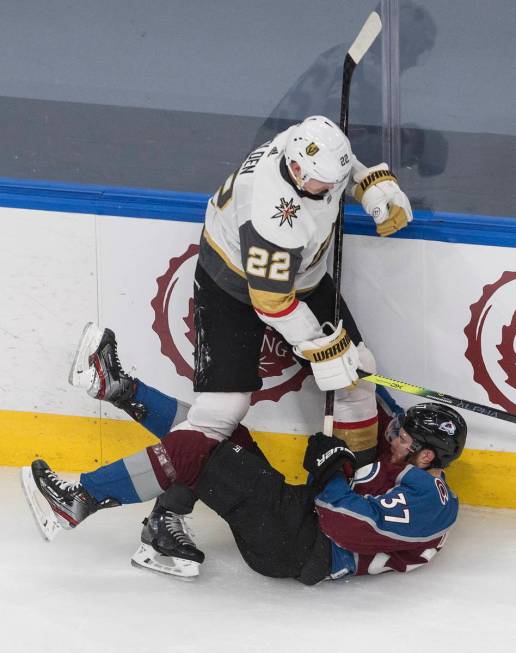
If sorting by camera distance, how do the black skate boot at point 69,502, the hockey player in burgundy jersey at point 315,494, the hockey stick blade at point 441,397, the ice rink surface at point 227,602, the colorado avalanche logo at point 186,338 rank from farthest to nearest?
the colorado avalanche logo at point 186,338, the hockey stick blade at point 441,397, the black skate boot at point 69,502, the hockey player in burgundy jersey at point 315,494, the ice rink surface at point 227,602

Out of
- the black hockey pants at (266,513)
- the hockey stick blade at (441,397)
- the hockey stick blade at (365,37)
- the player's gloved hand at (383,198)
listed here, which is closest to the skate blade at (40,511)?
the black hockey pants at (266,513)

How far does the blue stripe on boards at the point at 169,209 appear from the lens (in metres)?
3.14

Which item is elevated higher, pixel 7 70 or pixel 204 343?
pixel 7 70

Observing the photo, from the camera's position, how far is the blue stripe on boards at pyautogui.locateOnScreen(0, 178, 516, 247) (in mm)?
3145

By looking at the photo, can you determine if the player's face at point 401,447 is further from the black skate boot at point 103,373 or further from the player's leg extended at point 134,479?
the black skate boot at point 103,373

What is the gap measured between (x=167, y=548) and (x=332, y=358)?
673 millimetres

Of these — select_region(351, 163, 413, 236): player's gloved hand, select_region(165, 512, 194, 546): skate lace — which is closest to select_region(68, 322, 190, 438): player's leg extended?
select_region(165, 512, 194, 546): skate lace

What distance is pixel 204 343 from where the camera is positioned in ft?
10.1

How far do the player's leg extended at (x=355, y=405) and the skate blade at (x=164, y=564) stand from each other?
0.57 m

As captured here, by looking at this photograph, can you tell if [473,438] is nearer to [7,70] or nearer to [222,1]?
[222,1]

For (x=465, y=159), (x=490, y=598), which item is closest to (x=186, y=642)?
(x=490, y=598)

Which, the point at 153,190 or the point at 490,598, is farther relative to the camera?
the point at 153,190

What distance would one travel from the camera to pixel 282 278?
2797 mm

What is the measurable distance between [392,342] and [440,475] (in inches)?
18.1
